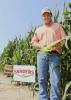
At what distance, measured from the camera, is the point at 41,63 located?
455cm

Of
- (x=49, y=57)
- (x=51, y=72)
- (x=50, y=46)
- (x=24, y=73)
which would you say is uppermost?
(x=50, y=46)

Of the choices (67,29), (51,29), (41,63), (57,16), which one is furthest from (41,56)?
(57,16)

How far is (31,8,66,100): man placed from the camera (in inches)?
176

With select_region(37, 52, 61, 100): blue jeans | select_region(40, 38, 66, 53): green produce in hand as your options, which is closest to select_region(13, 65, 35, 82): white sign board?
select_region(37, 52, 61, 100): blue jeans

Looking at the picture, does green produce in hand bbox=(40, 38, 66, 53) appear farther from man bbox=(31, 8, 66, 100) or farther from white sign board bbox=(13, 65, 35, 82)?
white sign board bbox=(13, 65, 35, 82)

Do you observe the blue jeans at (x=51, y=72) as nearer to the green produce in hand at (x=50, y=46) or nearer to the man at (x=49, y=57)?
the man at (x=49, y=57)

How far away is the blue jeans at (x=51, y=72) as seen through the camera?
14.6 feet

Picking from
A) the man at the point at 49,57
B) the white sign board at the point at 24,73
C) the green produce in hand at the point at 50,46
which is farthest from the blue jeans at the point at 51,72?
the white sign board at the point at 24,73

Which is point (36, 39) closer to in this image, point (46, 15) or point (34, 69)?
point (46, 15)

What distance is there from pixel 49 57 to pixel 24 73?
3402 millimetres

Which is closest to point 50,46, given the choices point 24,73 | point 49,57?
point 49,57

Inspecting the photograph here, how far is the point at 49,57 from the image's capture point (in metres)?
4.51

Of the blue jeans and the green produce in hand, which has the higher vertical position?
the green produce in hand

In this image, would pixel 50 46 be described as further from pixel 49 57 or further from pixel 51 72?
pixel 51 72
